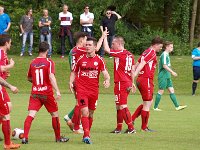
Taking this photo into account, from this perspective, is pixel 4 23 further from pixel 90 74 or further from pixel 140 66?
pixel 90 74

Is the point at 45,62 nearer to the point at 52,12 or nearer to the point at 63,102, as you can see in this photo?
the point at 63,102

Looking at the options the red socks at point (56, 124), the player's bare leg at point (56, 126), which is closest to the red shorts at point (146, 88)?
the player's bare leg at point (56, 126)

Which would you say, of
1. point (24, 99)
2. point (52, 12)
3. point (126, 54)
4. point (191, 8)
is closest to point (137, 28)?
point (191, 8)

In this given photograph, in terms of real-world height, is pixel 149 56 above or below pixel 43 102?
above

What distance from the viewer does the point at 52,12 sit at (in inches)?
1535

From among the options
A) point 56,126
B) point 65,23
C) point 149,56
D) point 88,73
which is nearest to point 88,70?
point 88,73

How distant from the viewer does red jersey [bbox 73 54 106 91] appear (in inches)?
569

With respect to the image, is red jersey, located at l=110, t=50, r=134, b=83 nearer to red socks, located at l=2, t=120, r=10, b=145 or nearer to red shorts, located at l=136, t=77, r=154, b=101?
red shorts, located at l=136, t=77, r=154, b=101

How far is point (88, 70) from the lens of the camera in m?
14.5

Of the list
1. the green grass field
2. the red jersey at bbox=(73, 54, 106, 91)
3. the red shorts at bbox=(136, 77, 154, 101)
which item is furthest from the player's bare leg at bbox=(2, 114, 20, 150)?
the red shorts at bbox=(136, 77, 154, 101)

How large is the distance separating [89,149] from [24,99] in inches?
473

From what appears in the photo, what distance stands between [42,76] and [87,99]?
1.07 meters

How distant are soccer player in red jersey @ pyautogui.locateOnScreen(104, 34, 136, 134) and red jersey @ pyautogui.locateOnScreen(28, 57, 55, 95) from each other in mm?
2233

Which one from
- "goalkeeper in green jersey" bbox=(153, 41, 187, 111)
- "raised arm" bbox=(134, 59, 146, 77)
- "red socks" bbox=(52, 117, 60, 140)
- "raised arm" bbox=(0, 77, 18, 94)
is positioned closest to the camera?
"raised arm" bbox=(0, 77, 18, 94)
